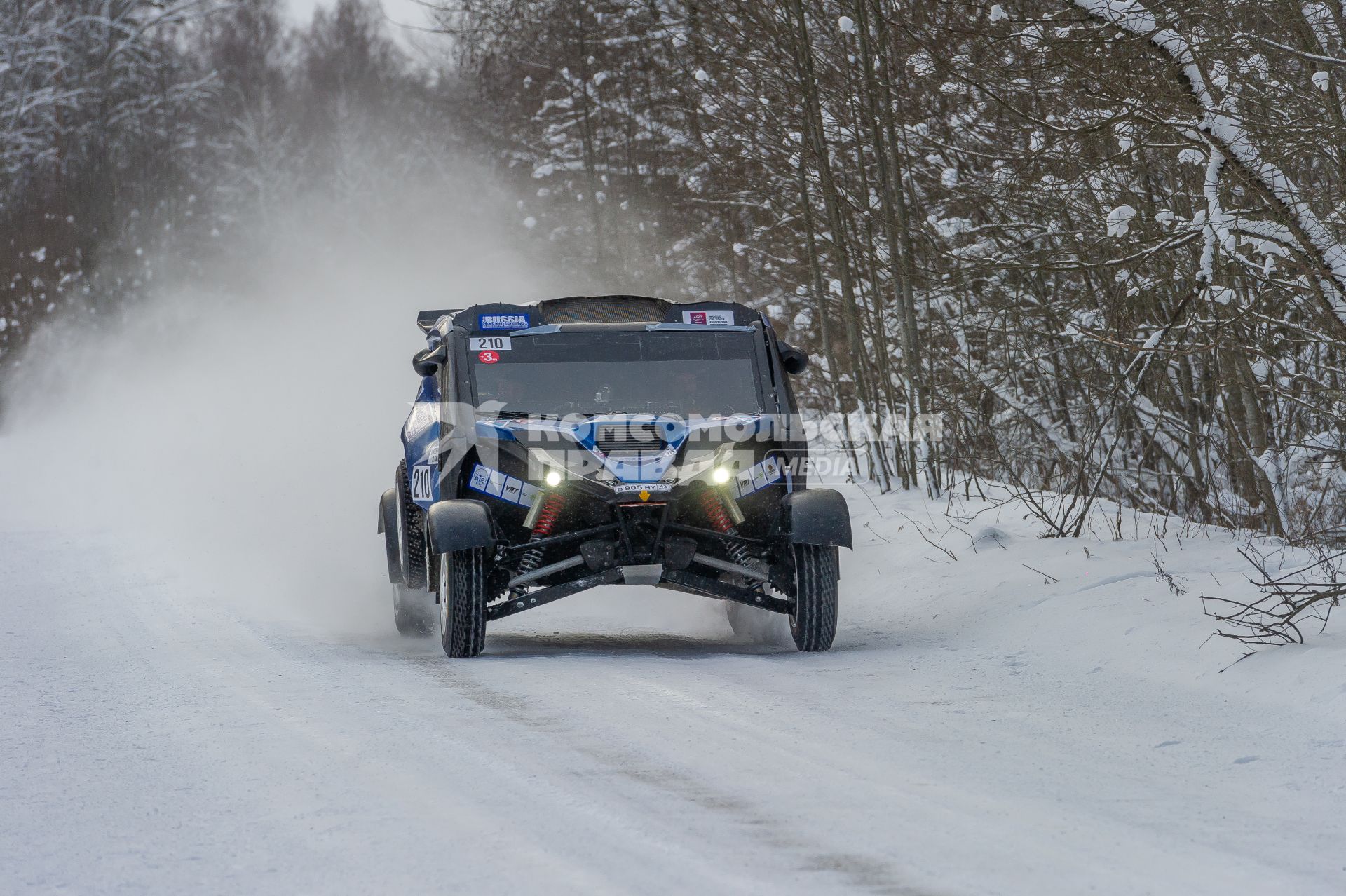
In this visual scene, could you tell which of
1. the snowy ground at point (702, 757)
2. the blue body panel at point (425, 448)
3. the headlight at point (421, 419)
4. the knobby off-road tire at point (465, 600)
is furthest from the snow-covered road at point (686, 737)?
the headlight at point (421, 419)

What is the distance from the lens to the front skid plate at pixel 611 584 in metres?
7.79

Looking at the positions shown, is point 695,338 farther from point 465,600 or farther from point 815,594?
point 465,600

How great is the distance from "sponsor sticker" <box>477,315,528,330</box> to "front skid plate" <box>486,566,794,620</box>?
5.25ft

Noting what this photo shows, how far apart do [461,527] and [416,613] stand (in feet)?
7.80

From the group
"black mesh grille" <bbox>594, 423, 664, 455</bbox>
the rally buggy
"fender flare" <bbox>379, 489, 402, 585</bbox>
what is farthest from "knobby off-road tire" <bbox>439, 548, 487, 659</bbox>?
"fender flare" <bbox>379, 489, 402, 585</bbox>

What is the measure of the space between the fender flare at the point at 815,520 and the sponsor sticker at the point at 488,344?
1.85 metres

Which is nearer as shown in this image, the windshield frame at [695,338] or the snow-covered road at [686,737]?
the snow-covered road at [686,737]

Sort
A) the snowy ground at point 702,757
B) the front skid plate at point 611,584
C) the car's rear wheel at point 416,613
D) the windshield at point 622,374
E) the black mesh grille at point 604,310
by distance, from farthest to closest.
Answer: the car's rear wheel at point 416,613, the black mesh grille at point 604,310, the windshield at point 622,374, the front skid plate at point 611,584, the snowy ground at point 702,757

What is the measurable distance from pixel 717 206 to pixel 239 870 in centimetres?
1816

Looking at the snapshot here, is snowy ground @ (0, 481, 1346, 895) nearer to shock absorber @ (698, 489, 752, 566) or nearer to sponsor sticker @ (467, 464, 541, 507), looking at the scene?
shock absorber @ (698, 489, 752, 566)

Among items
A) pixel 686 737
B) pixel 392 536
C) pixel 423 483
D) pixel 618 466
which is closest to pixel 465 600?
pixel 618 466

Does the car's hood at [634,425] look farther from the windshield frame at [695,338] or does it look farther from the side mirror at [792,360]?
the side mirror at [792,360]

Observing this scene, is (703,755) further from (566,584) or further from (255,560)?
(255,560)

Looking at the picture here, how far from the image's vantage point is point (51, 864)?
402cm
